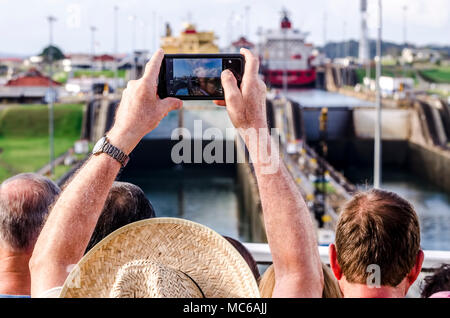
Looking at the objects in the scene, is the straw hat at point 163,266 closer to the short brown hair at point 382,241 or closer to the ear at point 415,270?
the short brown hair at point 382,241

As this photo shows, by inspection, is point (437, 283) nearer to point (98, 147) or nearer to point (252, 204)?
point (98, 147)

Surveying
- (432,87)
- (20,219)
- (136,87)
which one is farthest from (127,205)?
(432,87)

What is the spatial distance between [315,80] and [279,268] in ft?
191

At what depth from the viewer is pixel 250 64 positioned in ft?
5.01

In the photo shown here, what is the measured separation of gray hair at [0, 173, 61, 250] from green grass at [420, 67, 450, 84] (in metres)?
61.1

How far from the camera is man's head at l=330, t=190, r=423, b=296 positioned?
4.64 ft

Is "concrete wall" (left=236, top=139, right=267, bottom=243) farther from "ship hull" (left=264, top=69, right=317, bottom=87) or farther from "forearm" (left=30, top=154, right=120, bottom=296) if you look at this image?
"ship hull" (left=264, top=69, right=317, bottom=87)

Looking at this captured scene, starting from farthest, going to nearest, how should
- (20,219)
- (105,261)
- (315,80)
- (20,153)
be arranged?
(315,80), (20,153), (20,219), (105,261)

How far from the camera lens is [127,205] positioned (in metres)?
1.84

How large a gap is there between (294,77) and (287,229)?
56.1 m

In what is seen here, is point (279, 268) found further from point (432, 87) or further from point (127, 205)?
point (432, 87)

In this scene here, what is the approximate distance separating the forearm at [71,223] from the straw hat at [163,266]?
0.07m

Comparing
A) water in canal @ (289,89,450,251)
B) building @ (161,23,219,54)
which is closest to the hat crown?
water in canal @ (289,89,450,251)

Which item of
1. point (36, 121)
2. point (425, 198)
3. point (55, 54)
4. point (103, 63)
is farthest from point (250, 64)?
point (55, 54)
